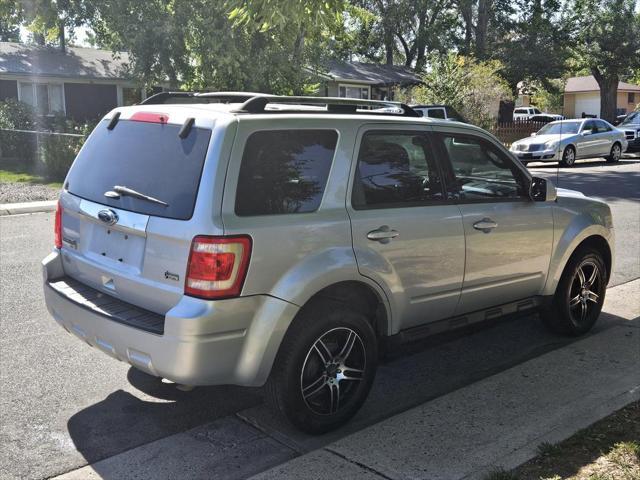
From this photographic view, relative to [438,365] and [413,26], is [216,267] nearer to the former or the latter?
[438,365]

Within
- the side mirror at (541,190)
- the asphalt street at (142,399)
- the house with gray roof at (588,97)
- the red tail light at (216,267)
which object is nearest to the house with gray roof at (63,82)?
the asphalt street at (142,399)

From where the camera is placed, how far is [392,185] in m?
4.24

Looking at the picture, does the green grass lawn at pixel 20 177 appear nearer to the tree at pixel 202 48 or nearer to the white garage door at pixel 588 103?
the tree at pixel 202 48

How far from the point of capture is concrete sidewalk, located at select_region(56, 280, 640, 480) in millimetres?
3482

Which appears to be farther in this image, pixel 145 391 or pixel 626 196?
pixel 626 196

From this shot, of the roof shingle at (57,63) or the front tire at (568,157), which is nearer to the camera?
the front tire at (568,157)

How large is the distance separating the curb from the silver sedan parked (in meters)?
14.4

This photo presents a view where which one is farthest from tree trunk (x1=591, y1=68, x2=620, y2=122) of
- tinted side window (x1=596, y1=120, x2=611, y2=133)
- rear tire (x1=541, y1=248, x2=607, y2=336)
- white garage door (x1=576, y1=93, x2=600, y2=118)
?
rear tire (x1=541, y1=248, x2=607, y2=336)

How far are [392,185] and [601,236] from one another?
2387mm

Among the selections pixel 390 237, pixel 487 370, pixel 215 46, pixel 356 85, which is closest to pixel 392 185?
pixel 390 237

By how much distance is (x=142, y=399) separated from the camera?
4449 mm

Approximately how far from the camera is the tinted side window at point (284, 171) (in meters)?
3.55

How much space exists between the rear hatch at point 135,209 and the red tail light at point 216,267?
6cm

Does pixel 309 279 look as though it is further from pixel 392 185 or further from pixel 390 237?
pixel 392 185
